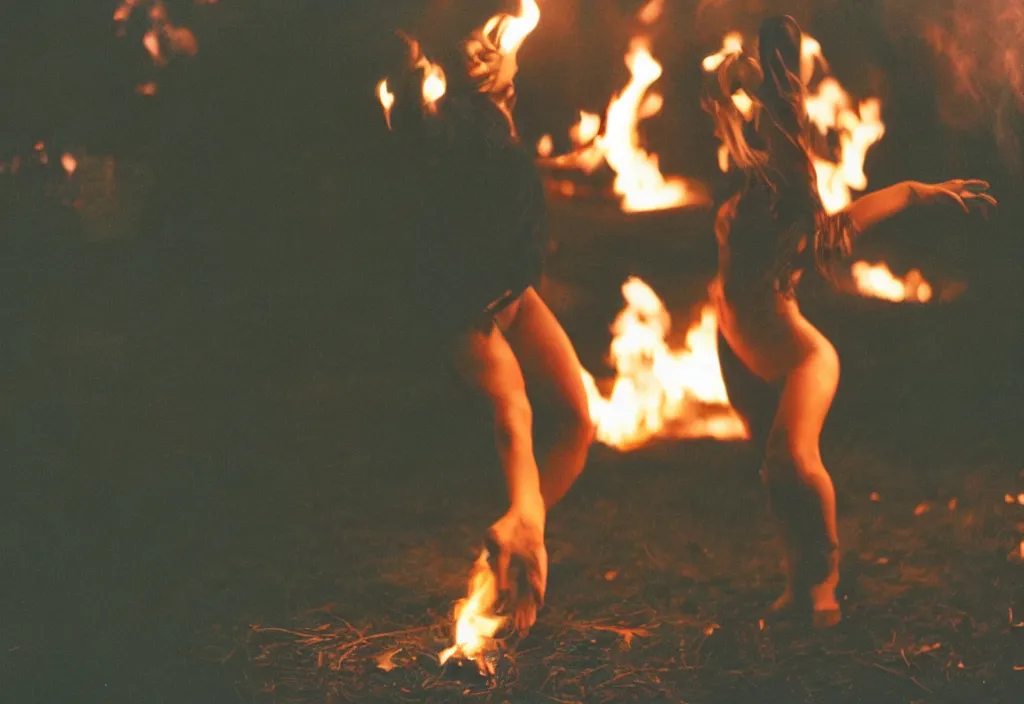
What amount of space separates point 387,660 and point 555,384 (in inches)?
35.5

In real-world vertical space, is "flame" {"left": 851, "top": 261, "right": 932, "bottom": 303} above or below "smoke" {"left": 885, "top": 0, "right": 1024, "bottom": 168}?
below

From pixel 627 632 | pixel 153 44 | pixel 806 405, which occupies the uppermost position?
pixel 153 44

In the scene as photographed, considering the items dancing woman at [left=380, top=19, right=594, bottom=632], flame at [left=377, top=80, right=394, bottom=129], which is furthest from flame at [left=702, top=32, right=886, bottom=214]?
flame at [left=377, top=80, right=394, bottom=129]

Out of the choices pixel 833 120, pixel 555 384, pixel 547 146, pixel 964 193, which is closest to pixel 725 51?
pixel 833 120

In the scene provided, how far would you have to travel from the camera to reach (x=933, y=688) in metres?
3.26

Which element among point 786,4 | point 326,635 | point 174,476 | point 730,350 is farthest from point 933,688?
point 174,476

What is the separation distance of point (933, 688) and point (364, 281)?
6.38 ft

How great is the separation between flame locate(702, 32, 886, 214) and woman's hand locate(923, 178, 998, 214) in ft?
0.64

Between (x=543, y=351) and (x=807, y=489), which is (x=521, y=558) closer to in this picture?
(x=543, y=351)

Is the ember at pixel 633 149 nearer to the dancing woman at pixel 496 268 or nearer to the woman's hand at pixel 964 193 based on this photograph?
the dancing woman at pixel 496 268

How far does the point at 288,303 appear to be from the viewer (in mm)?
3295

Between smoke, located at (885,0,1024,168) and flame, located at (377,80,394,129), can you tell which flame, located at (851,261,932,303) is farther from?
flame, located at (377,80,394,129)

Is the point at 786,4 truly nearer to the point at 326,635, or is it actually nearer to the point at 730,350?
the point at 730,350

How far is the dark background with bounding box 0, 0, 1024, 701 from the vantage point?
3.25 metres
